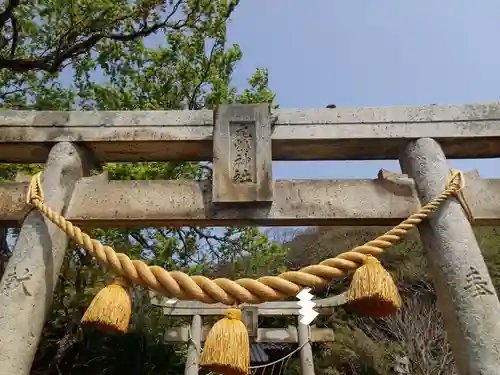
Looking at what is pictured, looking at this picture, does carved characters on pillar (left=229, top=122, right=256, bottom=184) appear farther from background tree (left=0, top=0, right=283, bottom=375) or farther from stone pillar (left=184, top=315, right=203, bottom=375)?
stone pillar (left=184, top=315, right=203, bottom=375)

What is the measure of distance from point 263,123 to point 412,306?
30.6 feet

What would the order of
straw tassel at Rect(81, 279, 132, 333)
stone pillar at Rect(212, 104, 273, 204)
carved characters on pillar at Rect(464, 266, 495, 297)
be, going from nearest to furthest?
straw tassel at Rect(81, 279, 132, 333), carved characters on pillar at Rect(464, 266, 495, 297), stone pillar at Rect(212, 104, 273, 204)

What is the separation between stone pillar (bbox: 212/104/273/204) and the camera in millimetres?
2582

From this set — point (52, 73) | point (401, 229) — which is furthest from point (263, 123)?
point (52, 73)

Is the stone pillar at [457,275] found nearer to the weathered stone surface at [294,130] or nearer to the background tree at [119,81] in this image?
the weathered stone surface at [294,130]

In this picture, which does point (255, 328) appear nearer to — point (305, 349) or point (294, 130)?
point (305, 349)

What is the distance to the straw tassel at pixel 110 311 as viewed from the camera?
6.74 feet

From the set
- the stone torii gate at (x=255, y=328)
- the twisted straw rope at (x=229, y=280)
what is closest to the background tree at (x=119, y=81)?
the stone torii gate at (x=255, y=328)

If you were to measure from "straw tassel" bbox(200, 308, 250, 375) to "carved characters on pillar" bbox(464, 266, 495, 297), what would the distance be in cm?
119

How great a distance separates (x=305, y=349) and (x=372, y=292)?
275 inches

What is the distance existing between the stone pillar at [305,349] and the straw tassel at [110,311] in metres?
6.97

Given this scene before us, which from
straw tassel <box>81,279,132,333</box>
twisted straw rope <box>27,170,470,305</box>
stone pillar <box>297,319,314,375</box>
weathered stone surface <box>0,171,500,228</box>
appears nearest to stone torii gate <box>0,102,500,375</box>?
weathered stone surface <box>0,171,500,228</box>

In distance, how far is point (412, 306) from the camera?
10.6 meters

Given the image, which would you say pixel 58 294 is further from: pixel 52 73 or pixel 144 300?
pixel 52 73
